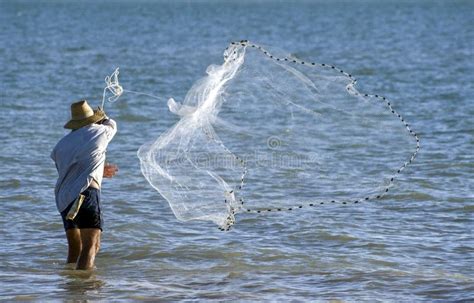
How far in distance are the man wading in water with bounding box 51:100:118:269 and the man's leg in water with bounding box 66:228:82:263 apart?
72 mm

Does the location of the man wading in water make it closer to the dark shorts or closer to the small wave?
the dark shorts

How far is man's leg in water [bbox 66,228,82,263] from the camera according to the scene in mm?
8656

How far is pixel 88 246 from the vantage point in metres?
8.61

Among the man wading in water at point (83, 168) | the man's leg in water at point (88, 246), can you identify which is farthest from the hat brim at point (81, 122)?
the man's leg in water at point (88, 246)

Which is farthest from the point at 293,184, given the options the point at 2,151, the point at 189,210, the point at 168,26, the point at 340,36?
the point at 168,26

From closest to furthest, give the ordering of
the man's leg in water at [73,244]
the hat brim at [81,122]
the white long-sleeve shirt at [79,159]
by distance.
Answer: the white long-sleeve shirt at [79,159] → the hat brim at [81,122] → the man's leg in water at [73,244]

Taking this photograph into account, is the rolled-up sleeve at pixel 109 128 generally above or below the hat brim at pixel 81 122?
below

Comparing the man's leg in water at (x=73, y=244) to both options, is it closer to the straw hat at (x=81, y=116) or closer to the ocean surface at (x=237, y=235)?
the ocean surface at (x=237, y=235)

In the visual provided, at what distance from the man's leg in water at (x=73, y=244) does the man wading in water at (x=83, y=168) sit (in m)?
0.07

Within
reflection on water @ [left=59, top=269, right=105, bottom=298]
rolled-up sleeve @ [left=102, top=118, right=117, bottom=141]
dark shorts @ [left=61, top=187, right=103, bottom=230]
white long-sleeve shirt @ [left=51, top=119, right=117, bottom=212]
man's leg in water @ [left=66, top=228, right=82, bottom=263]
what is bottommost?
reflection on water @ [left=59, top=269, right=105, bottom=298]

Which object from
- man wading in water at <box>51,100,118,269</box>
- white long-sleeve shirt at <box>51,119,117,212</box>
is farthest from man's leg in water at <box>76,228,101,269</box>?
white long-sleeve shirt at <box>51,119,117,212</box>

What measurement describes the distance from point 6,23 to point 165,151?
2201 inches

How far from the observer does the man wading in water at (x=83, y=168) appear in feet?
27.5

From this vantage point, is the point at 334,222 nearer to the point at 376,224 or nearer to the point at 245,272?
the point at 376,224
